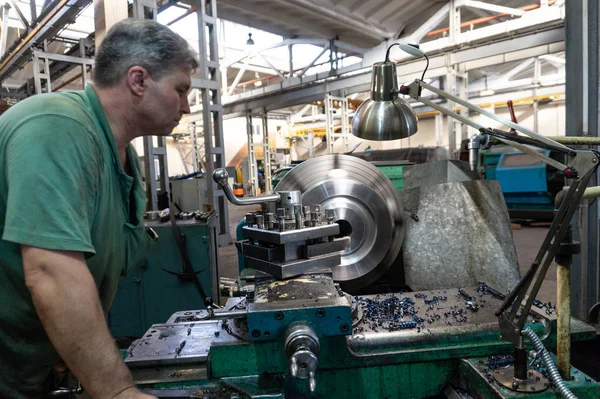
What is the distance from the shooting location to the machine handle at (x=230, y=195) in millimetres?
1005

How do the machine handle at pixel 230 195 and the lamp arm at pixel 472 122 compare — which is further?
the machine handle at pixel 230 195

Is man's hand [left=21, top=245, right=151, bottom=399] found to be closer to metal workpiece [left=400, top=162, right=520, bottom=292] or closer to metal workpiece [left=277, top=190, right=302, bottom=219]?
metal workpiece [left=277, top=190, right=302, bottom=219]

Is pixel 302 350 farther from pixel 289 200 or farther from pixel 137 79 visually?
pixel 137 79

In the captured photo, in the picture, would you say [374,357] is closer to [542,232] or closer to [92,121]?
[92,121]

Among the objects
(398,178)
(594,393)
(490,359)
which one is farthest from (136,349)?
(398,178)

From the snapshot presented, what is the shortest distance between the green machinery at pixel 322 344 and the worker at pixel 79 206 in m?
0.23

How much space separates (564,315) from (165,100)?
0.96 meters

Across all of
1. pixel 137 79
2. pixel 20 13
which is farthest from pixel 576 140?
pixel 20 13

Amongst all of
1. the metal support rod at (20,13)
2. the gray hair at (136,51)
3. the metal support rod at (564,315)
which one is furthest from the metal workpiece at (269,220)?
the metal support rod at (20,13)

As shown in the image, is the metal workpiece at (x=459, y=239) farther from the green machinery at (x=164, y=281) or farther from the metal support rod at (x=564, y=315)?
the green machinery at (x=164, y=281)

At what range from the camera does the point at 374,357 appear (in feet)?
3.05

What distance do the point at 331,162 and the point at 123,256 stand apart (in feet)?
3.42

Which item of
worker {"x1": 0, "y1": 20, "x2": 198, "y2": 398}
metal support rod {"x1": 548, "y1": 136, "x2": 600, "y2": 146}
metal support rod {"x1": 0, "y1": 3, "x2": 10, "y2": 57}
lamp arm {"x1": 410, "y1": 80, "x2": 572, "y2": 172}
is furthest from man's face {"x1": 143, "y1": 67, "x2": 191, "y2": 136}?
metal support rod {"x1": 0, "y1": 3, "x2": 10, "y2": 57}

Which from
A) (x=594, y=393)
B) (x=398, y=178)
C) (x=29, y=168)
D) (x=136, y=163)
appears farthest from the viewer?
(x=398, y=178)
